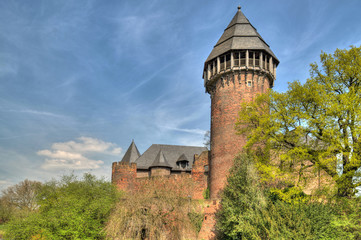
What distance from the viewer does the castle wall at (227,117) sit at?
71.6 ft

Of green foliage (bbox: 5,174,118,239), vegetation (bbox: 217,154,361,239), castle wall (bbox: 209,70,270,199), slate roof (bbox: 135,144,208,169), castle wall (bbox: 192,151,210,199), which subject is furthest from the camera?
slate roof (bbox: 135,144,208,169)

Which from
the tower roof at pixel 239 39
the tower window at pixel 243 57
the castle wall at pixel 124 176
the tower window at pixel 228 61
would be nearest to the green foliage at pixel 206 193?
the castle wall at pixel 124 176

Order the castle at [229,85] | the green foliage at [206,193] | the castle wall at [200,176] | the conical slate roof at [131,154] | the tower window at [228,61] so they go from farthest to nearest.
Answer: the conical slate roof at [131,154] → the castle wall at [200,176] → the tower window at [228,61] → the green foliage at [206,193] → the castle at [229,85]

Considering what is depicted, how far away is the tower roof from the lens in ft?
78.1

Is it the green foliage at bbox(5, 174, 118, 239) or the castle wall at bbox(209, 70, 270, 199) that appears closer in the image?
the green foliage at bbox(5, 174, 118, 239)

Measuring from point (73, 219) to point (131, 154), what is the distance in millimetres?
15523

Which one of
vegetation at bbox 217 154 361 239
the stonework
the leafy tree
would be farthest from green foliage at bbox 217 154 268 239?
the leafy tree

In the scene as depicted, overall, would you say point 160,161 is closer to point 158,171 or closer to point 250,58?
point 158,171

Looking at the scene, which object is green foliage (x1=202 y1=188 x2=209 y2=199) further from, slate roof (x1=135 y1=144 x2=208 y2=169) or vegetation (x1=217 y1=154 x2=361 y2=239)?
slate roof (x1=135 y1=144 x2=208 y2=169)

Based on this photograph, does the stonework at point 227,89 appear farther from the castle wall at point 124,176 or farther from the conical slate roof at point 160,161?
the conical slate roof at point 160,161

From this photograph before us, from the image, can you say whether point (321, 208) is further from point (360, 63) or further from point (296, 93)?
point (360, 63)

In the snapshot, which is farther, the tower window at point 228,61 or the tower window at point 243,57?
the tower window at point 228,61

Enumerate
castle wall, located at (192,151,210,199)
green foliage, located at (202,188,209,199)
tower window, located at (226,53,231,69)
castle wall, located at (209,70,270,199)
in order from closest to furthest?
1. castle wall, located at (209,70,270,199)
2. green foliage, located at (202,188,209,199)
3. tower window, located at (226,53,231,69)
4. castle wall, located at (192,151,210,199)

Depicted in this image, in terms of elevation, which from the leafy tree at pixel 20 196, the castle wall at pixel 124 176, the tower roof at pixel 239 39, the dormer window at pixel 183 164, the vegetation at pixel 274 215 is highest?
the tower roof at pixel 239 39
